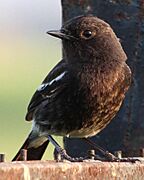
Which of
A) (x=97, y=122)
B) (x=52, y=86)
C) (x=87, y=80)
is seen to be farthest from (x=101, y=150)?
(x=52, y=86)

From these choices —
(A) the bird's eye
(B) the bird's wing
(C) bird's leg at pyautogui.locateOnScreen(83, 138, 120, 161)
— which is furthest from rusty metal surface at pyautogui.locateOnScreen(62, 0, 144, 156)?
(B) the bird's wing

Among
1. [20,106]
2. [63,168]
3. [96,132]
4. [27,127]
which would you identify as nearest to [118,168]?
[63,168]

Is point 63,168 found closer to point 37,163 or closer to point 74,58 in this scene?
point 37,163

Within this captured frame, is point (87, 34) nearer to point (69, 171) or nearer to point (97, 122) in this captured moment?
point (97, 122)

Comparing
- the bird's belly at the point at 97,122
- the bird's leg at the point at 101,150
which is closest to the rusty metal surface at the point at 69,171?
the bird's leg at the point at 101,150

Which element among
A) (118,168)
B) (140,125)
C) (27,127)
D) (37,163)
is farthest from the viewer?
(27,127)

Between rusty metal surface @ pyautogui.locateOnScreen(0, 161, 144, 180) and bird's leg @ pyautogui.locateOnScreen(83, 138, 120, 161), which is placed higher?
rusty metal surface @ pyautogui.locateOnScreen(0, 161, 144, 180)

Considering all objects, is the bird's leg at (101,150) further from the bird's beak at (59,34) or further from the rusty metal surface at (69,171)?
the rusty metal surface at (69,171)

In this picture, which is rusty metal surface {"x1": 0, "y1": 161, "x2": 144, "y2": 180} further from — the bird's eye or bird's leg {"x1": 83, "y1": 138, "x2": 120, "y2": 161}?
the bird's eye
